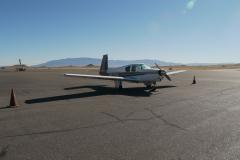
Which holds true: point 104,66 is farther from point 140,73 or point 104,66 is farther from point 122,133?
point 122,133

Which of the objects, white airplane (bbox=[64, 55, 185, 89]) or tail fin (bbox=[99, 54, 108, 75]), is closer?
white airplane (bbox=[64, 55, 185, 89])

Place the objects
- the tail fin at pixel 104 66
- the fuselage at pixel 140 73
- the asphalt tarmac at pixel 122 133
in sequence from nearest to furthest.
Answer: the asphalt tarmac at pixel 122 133 → the fuselage at pixel 140 73 → the tail fin at pixel 104 66

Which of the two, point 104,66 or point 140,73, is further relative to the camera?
point 104,66

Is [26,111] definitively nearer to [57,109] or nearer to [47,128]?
[57,109]

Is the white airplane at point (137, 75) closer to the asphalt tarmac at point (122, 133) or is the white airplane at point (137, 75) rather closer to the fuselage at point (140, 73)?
the fuselage at point (140, 73)

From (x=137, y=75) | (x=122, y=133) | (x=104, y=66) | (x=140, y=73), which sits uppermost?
(x=104, y=66)

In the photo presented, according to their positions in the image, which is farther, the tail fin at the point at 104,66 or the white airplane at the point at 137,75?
the tail fin at the point at 104,66

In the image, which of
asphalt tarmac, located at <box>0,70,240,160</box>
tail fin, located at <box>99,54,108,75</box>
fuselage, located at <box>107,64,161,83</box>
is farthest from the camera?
tail fin, located at <box>99,54,108,75</box>

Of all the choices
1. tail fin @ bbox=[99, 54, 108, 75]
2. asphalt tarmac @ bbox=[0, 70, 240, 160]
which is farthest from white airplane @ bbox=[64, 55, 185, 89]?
asphalt tarmac @ bbox=[0, 70, 240, 160]

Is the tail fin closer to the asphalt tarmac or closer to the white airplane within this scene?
the white airplane

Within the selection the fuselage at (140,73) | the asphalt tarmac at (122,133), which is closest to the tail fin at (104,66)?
the fuselage at (140,73)

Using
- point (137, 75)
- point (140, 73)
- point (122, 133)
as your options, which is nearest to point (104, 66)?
point (137, 75)

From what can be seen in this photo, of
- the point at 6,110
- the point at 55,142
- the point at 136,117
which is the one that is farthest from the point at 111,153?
the point at 6,110

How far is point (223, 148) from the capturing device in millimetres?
5281
